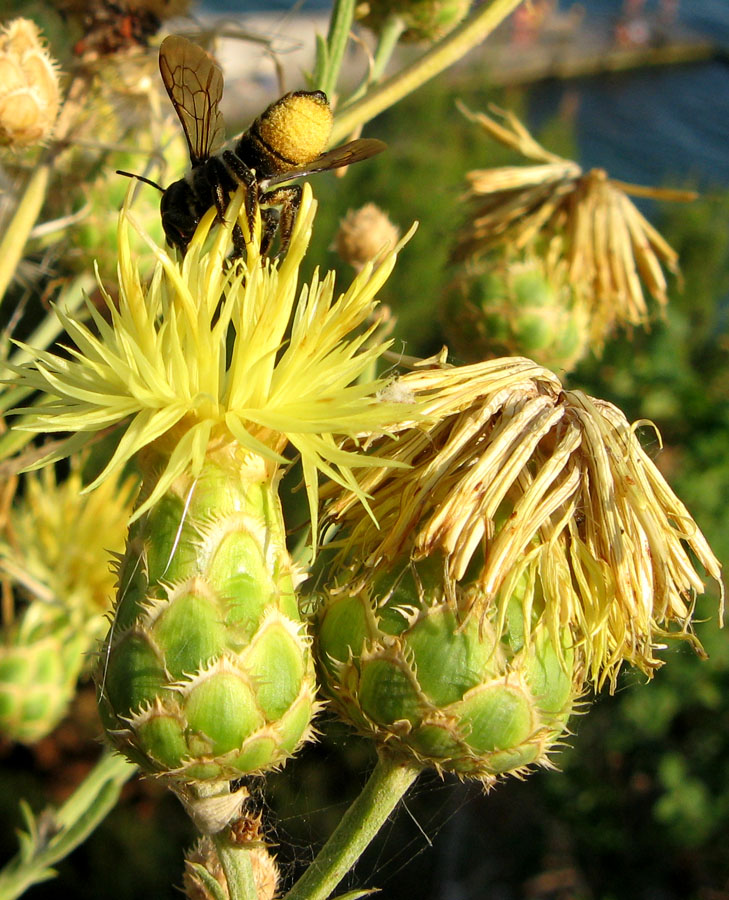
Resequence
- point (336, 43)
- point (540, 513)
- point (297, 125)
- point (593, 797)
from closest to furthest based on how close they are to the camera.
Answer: point (540, 513) → point (297, 125) → point (336, 43) → point (593, 797)

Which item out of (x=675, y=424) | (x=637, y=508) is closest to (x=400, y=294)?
(x=675, y=424)

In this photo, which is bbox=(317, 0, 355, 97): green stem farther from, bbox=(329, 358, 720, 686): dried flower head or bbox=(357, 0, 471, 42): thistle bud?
bbox=(329, 358, 720, 686): dried flower head

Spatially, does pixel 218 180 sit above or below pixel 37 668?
above

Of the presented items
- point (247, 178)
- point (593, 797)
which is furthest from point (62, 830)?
point (593, 797)

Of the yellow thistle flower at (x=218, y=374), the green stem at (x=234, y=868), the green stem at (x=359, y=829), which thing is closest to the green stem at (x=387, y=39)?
the yellow thistle flower at (x=218, y=374)

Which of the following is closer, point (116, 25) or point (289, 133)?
point (289, 133)

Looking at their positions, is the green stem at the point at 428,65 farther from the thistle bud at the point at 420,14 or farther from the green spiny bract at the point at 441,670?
the green spiny bract at the point at 441,670

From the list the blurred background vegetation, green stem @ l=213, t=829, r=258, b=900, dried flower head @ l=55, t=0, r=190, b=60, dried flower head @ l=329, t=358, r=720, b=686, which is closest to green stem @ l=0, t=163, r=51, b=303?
dried flower head @ l=55, t=0, r=190, b=60

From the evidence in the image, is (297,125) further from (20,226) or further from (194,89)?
(20,226)
